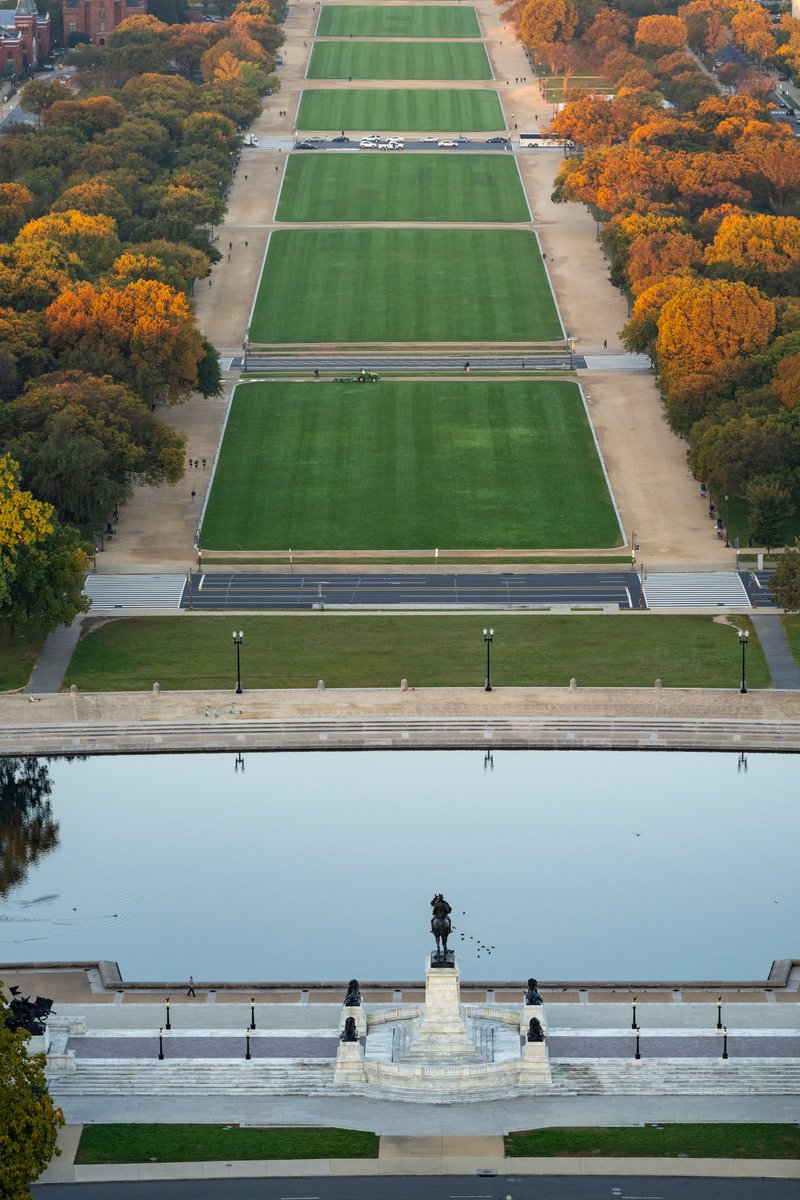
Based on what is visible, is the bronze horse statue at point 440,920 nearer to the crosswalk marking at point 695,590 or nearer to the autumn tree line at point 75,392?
the autumn tree line at point 75,392

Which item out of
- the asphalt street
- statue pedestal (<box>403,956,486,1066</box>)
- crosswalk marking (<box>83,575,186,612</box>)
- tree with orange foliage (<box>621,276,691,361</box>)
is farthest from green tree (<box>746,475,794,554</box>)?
the asphalt street

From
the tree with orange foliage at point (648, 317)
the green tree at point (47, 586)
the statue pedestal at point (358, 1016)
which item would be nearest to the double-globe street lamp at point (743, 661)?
the green tree at point (47, 586)

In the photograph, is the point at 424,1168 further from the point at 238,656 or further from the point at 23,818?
the point at 238,656

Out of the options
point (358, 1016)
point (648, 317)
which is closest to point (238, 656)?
point (358, 1016)

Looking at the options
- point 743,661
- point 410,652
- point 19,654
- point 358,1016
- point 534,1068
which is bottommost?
point 534,1068

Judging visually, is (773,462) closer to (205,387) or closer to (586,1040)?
(205,387)

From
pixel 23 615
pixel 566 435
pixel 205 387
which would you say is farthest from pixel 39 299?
pixel 23 615
